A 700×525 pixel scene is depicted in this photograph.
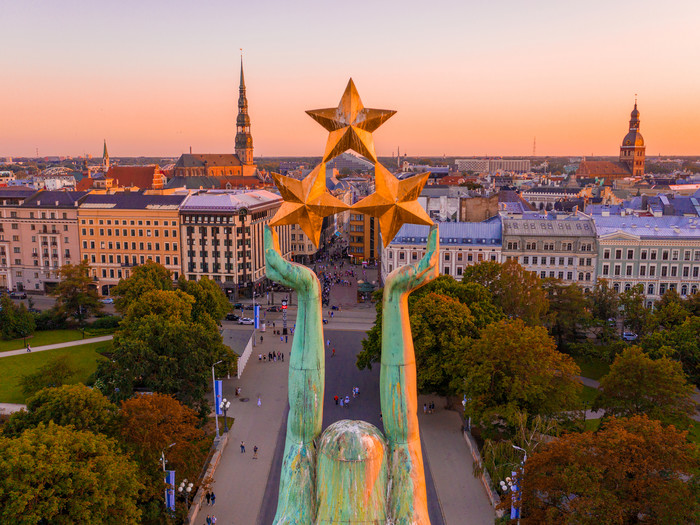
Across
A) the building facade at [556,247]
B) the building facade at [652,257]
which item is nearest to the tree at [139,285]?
the building facade at [556,247]

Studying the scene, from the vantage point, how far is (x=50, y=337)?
245 ft

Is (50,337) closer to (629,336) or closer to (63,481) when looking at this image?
(63,481)

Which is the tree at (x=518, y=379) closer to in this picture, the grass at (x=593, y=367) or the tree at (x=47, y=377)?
the grass at (x=593, y=367)

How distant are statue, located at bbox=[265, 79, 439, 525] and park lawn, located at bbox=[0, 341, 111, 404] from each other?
43.3m

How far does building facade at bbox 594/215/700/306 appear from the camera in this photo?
79.8 m

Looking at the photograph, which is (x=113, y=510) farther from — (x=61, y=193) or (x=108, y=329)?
(x=61, y=193)

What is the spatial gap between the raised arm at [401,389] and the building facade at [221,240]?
80753 mm

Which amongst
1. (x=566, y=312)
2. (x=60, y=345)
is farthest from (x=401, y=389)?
(x=60, y=345)

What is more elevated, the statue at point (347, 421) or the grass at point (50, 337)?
the statue at point (347, 421)

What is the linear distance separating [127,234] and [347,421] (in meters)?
90.7

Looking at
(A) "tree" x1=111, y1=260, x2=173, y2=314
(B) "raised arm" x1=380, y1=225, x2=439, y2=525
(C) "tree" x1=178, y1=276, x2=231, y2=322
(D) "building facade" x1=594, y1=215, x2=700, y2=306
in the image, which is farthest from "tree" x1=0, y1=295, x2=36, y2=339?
(D) "building facade" x1=594, y1=215, x2=700, y2=306

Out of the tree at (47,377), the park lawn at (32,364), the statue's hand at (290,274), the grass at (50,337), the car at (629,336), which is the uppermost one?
the statue's hand at (290,274)

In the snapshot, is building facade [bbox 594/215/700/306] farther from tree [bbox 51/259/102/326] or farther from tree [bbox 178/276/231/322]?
tree [bbox 51/259/102/326]

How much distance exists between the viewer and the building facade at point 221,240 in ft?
314
